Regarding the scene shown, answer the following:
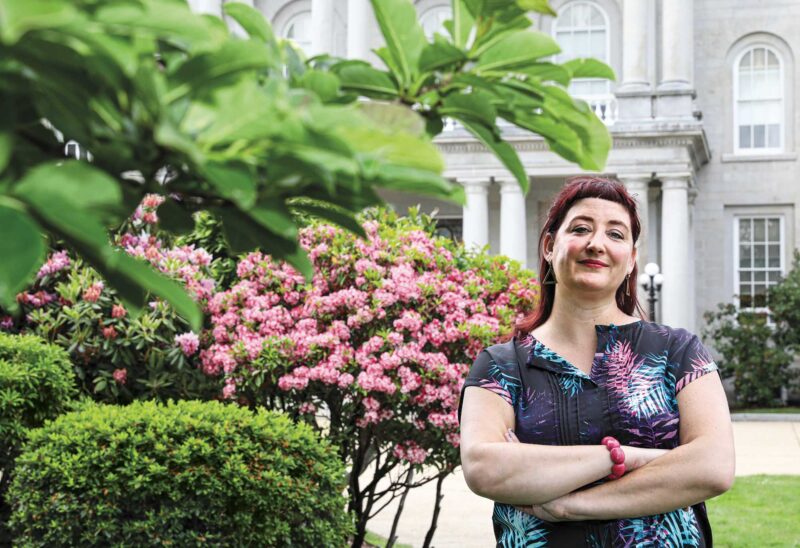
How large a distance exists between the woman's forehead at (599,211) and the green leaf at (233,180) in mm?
2408

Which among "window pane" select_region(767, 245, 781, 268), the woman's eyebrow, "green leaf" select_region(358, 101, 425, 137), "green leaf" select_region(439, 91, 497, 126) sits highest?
"window pane" select_region(767, 245, 781, 268)

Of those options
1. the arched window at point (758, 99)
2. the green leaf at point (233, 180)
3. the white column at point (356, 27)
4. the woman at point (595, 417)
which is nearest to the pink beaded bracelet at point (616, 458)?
the woman at point (595, 417)

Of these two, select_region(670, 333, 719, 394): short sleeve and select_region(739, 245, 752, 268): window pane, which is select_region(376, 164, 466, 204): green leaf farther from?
select_region(739, 245, 752, 268): window pane

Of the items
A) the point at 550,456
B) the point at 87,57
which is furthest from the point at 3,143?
the point at 550,456

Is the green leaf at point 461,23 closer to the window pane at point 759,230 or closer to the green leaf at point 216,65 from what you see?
the green leaf at point 216,65

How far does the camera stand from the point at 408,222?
25.9 ft

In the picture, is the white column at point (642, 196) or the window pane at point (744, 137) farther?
the window pane at point (744, 137)

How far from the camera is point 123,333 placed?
689 cm

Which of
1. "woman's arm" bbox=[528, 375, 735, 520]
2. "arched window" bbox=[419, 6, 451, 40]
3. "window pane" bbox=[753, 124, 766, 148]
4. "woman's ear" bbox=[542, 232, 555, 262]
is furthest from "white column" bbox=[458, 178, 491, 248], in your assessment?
"woman's arm" bbox=[528, 375, 735, 520]

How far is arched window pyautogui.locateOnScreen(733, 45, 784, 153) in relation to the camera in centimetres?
2684

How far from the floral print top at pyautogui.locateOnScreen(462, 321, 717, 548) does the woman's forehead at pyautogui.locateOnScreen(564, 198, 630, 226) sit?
1.09 ft

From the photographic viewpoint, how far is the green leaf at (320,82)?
930 millimetres

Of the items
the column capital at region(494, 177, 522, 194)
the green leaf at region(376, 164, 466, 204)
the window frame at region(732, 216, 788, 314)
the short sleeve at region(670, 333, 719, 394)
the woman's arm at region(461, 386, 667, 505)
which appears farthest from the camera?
the window frame at region(732, 216, 788, 314)

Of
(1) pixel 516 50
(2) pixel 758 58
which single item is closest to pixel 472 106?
(1) pixel 516 50
